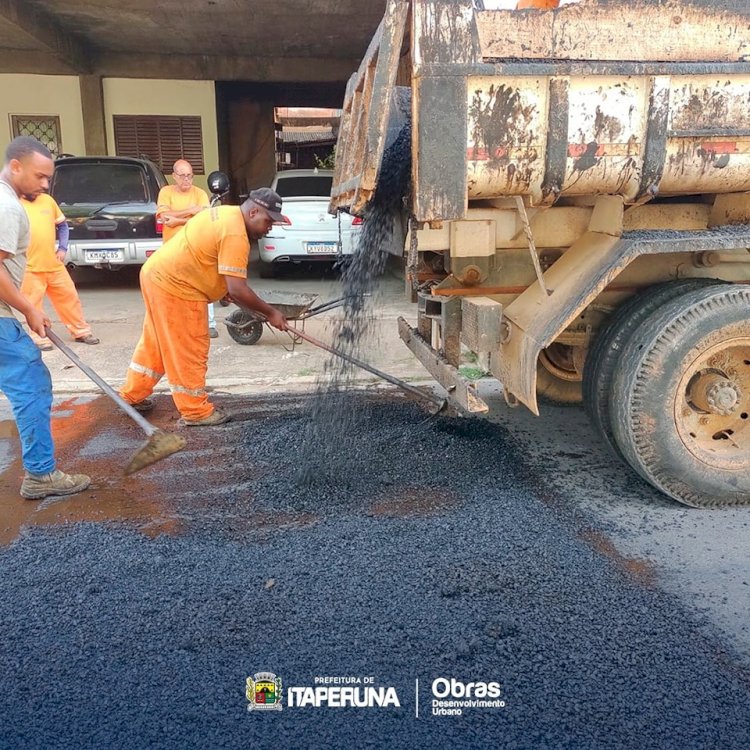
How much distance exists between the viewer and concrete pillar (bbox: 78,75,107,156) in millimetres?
12070

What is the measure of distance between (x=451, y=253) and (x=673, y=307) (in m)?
1.00

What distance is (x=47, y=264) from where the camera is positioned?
5.96 meters

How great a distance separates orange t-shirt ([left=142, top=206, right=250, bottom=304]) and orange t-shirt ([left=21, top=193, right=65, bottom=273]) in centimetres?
225

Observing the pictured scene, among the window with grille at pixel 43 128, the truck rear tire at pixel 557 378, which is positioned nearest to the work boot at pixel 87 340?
the truck rear tire at pixel 557 378

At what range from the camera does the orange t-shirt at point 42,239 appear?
19.3 feet

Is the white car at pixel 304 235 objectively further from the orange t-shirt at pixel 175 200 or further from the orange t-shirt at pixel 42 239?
the orange t-shirt at pixel 42 239

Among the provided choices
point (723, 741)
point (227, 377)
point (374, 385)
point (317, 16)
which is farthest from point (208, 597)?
point (317, 16)

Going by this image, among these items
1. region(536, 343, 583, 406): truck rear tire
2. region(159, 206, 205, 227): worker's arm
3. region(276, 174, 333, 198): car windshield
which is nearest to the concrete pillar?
region(276, 174, 333, 198): car windshield

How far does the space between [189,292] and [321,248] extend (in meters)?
5.03

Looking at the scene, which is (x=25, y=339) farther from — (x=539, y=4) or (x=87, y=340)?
(x=87, y=340)

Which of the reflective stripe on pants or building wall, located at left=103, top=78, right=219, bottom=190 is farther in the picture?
building wall, located at left=103, top=78, right=219, bottom=190

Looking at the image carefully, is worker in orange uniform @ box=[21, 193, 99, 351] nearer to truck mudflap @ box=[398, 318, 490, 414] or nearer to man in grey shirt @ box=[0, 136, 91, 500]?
man in grey shirt @ box=[0, 136, 91, 500]

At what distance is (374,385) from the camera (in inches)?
200

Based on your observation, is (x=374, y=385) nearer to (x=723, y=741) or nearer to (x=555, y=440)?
(x=555, y=440)
